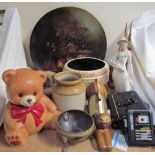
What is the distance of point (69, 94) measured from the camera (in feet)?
2.55

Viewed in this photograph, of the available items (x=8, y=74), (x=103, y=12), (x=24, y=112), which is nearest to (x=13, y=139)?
(x=24, y=112)

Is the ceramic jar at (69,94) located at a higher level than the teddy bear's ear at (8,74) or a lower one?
lower

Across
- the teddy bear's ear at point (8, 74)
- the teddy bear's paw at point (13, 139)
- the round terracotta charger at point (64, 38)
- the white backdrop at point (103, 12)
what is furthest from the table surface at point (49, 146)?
the white backdrop at point (103, 12)

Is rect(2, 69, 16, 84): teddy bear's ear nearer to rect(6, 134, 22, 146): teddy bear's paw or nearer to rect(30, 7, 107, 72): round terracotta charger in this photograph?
rect(6, 134, 22, 146): teddy bear's paw

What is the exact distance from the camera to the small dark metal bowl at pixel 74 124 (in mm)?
682

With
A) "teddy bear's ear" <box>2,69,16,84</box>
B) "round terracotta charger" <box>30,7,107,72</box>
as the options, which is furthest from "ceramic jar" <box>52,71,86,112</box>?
"round terracotta charger" <box>30,7,107,72</box>

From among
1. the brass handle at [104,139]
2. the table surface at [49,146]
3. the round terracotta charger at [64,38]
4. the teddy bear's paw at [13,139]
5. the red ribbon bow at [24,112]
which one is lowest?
the table surface at [49,146]

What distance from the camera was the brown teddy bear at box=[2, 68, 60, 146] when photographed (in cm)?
69

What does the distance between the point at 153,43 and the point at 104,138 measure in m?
0.40

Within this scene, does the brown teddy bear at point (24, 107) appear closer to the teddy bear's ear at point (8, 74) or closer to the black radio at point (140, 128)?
Answer: the teddy bear's ear at point (8, 74)

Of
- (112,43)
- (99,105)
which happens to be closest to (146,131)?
(99,105)

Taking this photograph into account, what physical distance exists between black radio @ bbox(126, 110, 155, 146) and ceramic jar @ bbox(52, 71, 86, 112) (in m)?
0.17

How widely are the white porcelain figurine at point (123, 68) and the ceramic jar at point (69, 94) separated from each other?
0.52 feet

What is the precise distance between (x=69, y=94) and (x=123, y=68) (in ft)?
0.75
